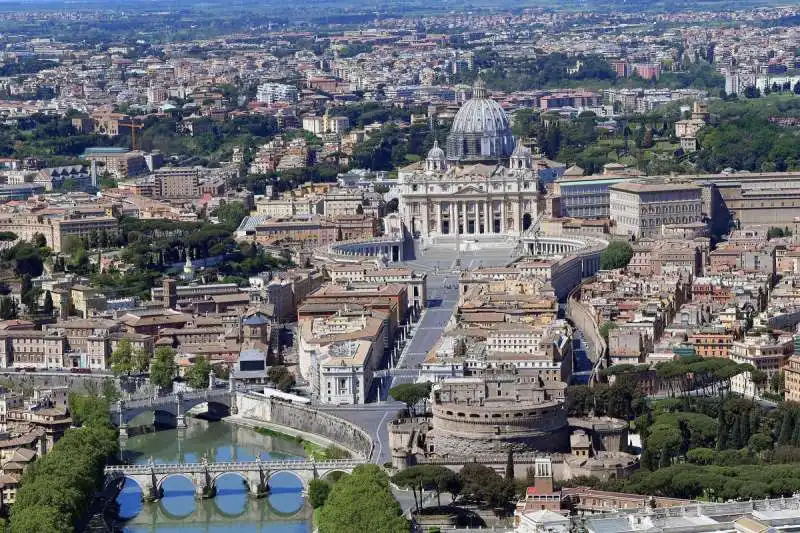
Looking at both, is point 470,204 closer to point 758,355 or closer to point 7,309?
point 7,309

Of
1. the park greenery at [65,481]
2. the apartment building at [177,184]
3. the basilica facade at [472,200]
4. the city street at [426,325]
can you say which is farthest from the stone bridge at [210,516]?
the apartment building at [177,184]

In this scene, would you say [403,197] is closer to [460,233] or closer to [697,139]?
[460,233]

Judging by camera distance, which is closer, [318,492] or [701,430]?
[318,492]

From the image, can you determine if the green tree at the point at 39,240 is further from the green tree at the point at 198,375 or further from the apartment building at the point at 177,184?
the green tree at the point at 198,375

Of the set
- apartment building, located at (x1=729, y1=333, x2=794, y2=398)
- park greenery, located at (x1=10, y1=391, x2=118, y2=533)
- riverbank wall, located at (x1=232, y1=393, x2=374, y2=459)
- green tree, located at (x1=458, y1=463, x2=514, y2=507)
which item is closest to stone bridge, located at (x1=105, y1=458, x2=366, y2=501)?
park greenery, located at (x1=10, y1=391, x2=118, y2=533)

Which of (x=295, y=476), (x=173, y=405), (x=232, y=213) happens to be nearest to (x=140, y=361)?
(x=173, y=405)

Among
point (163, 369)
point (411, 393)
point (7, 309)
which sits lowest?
point (7, 309)

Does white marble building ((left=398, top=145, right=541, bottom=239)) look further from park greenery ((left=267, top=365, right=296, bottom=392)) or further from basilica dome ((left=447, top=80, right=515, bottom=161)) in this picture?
park greenery ((left=267, top=365, right=296, bottom=392))
